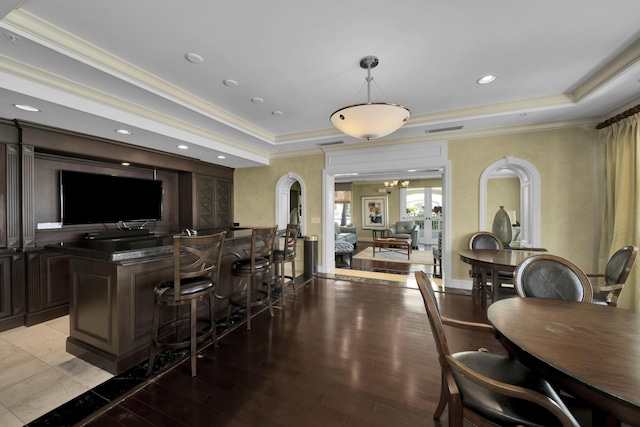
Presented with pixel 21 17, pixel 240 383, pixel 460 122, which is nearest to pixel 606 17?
pixel 460 122

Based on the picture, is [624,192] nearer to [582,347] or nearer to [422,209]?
[582,347]

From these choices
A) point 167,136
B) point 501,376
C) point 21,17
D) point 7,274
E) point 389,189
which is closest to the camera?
point 501,376

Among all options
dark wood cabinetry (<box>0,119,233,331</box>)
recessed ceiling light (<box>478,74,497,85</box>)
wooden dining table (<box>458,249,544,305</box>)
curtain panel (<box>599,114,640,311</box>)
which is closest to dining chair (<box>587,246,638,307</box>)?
wooden dining table (<box>458,249,544,305</box>)

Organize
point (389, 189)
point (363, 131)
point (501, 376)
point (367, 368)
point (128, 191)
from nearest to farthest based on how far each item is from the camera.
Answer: point (501, 376)
point (367, 368)
point (363, 131)
point (128, 191)
point (389, 189)

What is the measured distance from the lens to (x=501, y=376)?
52.8 inches

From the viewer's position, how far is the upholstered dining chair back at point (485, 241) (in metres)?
3.88

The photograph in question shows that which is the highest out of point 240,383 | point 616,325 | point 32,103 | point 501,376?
point 32,103

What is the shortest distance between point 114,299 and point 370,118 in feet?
8.98

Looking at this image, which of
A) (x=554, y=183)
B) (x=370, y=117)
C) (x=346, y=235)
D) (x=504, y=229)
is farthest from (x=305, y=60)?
(x=346, y=235)

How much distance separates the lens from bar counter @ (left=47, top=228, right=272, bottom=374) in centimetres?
208

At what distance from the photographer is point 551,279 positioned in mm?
1975

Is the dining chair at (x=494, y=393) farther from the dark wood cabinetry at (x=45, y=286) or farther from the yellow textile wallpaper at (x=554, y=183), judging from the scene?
the dark wood cabinetry at (x=45, y=286)

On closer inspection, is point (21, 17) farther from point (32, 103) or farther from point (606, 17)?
point (606, 17)

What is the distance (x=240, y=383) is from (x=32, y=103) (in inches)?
135
